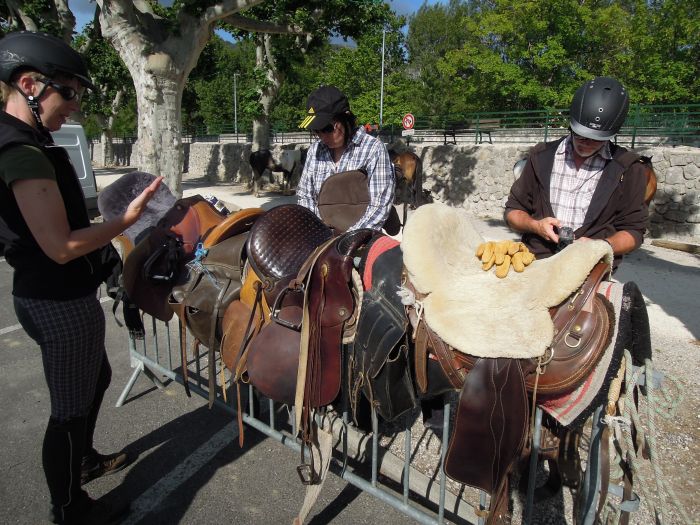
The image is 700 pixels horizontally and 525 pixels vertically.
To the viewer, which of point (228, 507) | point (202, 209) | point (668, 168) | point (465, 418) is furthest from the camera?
point (668, 168)

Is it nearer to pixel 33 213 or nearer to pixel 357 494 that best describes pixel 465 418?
pixel 357 494

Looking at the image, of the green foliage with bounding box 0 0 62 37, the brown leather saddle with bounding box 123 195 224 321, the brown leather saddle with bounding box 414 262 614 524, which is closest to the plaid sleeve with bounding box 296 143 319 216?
the brown leather saddle with bounding box 123 195 224 321

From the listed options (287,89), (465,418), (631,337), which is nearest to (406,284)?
(465,418)

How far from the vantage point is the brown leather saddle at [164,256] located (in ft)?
7.19

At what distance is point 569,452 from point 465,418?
0.99 meters

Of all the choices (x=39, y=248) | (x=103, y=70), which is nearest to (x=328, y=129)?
(x=39, y=248)

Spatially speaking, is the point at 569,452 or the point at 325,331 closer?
the point at 325,331

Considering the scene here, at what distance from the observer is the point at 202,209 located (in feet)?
8.24

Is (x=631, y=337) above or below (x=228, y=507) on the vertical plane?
above

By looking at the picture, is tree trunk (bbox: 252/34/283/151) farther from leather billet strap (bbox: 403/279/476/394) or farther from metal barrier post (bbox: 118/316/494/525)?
leather billet strap (bbox: 403/279/476/394)

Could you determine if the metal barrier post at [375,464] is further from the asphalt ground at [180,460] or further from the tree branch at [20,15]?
the tree branch at [20,15]

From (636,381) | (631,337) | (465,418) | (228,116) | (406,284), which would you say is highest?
(228,116)

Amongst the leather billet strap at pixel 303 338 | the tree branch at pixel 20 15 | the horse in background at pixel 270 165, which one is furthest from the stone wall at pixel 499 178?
the tree branch at pixel 20 15

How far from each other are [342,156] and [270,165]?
11.0 m
